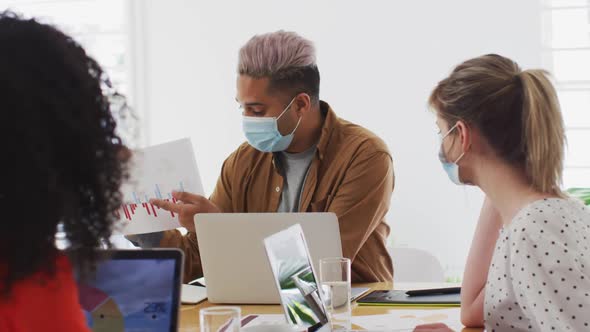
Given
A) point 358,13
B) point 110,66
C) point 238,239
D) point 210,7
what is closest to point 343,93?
point 358,13

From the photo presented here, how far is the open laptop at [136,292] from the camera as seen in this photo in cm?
118

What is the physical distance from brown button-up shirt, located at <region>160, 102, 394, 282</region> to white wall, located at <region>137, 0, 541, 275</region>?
1.21 meters

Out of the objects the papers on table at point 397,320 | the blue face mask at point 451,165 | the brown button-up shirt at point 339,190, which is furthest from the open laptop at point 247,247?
the brown button-up shirt at point 339,190

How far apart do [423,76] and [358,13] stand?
1.39ft

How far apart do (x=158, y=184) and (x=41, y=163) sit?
1.39 metres

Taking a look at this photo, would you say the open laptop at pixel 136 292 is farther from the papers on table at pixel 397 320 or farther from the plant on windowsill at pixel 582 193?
the plant on windowsill at pixel 582 193

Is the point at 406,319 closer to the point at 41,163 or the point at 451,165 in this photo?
the point at 451,165

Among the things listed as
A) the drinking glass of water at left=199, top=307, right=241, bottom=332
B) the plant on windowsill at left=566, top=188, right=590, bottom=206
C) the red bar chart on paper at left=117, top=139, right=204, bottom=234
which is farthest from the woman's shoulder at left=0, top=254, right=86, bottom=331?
the plant on windowsill at left=566, top=188, right=590, bottom=206

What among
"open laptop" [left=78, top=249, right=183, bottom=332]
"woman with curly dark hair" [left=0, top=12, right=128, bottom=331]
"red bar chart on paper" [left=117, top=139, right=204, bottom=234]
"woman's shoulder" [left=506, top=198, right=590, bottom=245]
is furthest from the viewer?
"red bar chart on paper" [left=117, top=139, right=204, bottom=234]

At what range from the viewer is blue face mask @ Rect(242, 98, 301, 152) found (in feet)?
8.14

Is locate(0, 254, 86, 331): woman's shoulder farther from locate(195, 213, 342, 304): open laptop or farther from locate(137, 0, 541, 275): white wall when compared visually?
locate(137, 0, 541, 275): white wall

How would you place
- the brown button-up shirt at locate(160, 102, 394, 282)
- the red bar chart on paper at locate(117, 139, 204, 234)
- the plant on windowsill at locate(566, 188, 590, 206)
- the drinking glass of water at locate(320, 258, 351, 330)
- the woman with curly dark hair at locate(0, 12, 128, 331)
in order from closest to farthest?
the woman with curly dark hair at locate(0, 12, 128, 331) < the drinking glass of water at locate(320, 258, 351, 330) < the red bar chart on paper at locate(117, 139, 204, 234) < the brown button-up shirt at locate(160, 102, 394, 282) < the plant on windowsill at locate(566, 188, 590, 206)

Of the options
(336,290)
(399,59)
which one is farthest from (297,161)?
(399,59)

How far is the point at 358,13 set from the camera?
3803mm
